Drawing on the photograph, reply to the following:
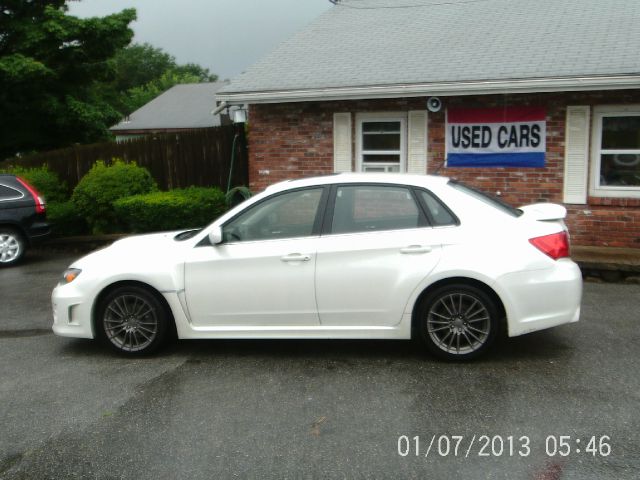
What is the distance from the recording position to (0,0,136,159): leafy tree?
17875 millimetres

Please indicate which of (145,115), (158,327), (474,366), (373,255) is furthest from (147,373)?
(145,115)

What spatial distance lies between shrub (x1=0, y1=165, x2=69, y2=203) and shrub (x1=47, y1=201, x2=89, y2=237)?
44 centimetres

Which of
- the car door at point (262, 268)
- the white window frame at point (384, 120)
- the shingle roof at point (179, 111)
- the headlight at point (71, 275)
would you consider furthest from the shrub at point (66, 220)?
the shingle roof at point (179, 111)

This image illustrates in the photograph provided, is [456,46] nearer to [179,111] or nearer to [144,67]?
[179,111]

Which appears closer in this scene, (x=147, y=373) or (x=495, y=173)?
(x=147, y=373)

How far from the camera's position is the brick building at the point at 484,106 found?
405 inches

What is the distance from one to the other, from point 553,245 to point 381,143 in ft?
21.9

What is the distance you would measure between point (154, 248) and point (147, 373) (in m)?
1.09

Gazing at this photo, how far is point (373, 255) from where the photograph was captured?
5.55 m

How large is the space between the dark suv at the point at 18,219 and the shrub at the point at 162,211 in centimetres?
128

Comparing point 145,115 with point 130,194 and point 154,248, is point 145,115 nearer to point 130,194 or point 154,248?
point 130,194

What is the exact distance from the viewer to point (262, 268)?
5.68 m

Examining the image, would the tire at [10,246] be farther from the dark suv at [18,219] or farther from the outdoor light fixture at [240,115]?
the outdoor light fixture at [240,115]

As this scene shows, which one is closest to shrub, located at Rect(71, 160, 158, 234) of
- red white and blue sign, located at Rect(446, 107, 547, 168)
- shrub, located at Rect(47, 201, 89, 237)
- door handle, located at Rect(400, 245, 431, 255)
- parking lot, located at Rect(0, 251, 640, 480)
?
shrub, located at Rect(47, 201, 89, 237)
